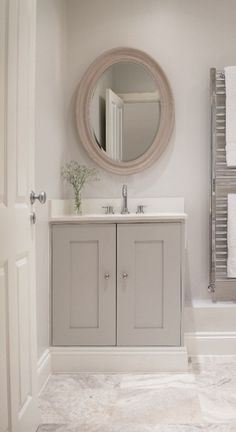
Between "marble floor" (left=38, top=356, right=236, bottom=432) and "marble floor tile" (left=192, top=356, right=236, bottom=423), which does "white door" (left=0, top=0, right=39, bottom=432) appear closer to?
"marble floor" (left=38, top=356, right=236, bottom=432)

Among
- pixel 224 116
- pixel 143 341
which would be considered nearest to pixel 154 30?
pixel 224 116

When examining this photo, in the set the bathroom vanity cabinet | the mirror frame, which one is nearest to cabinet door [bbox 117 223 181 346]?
the bathroom vanity cabinet

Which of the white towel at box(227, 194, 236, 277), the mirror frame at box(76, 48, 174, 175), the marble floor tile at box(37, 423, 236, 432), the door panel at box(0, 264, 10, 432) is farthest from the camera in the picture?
the mirror frame at box(76, 48, 174, 175)

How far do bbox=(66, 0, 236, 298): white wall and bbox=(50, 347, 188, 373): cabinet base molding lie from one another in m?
0.64

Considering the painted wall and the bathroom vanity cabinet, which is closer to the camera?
the bathroom vanity cabinet

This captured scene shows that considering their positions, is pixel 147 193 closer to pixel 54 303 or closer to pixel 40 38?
pixel 54 303

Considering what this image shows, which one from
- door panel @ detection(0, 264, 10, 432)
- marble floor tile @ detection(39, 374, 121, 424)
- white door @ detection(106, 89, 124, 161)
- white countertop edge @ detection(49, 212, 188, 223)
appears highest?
white door @ detection(106, 89, 124, 161)

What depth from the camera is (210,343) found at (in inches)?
111

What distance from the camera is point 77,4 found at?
10.2 feet

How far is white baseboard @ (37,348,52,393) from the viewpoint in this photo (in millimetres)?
2304

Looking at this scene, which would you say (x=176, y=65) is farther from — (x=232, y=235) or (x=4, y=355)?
(x=4, y=355)

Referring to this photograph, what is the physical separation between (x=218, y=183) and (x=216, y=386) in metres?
1.29

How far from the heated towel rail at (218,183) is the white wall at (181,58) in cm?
10

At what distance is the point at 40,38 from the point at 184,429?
1990 mm
